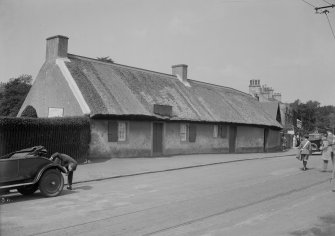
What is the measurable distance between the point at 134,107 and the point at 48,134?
6695 mm

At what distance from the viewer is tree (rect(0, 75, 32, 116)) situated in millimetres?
49987

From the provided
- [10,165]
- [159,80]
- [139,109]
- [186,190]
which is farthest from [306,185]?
[159,80]

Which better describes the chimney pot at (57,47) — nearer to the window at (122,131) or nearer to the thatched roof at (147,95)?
the thatched roof at (147,95)

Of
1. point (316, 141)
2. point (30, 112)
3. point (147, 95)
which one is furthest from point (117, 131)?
point (316, 141)

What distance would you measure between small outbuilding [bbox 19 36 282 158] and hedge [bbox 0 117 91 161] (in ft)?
3.50

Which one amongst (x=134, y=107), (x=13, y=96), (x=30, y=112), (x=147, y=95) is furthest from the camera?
(x=13, y=96)

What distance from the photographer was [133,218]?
8.79 m

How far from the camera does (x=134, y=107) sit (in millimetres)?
24078

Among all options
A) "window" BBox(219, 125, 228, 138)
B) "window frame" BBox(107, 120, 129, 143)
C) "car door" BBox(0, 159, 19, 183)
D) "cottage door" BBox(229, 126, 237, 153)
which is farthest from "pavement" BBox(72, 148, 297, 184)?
A: "cottage door" BBox(229, 126, 237, 153)

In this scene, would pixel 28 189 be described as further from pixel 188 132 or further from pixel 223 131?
pixel 223 131

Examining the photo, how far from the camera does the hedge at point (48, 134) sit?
1678 cm

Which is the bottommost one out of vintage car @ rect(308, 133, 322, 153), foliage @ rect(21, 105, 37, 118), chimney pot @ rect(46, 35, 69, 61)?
vintage car @ rect(308, 133, 322, 153)

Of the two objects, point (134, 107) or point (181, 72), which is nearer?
point (134, 107)

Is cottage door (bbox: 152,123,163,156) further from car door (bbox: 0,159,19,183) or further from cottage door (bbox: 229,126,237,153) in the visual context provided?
car door (bbox: 0,159,19,183)
